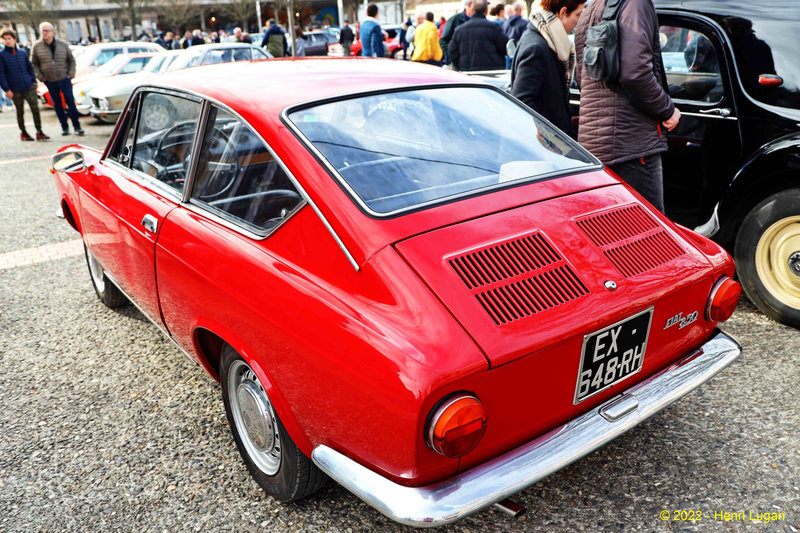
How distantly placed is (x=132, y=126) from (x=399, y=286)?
2288 mm

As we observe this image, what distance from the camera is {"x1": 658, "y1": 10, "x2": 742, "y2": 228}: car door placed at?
399cm

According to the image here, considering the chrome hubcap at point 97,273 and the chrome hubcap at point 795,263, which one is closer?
the chrome hubcap at point 795,263

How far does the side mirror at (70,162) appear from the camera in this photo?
3.84 meters

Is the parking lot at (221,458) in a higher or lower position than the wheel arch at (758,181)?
lower

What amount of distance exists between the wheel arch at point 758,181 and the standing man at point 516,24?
7216 millimetres

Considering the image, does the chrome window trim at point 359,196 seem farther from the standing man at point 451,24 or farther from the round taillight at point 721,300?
the standing man at point 451,24

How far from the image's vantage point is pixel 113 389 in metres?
3.49

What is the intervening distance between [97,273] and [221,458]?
7.32 ft

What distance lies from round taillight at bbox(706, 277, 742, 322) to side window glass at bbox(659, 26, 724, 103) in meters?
2.05

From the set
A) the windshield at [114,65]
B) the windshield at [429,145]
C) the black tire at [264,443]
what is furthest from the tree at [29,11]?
the black tire at [264,443]

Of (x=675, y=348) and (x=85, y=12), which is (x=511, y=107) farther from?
(x=85, y=12)

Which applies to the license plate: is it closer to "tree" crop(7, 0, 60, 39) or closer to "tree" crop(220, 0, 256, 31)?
"tree" crop(7, 0, 60, 39)

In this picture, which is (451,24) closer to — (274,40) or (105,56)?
(274,40)

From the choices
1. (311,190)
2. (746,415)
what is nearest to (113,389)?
(311,190)
